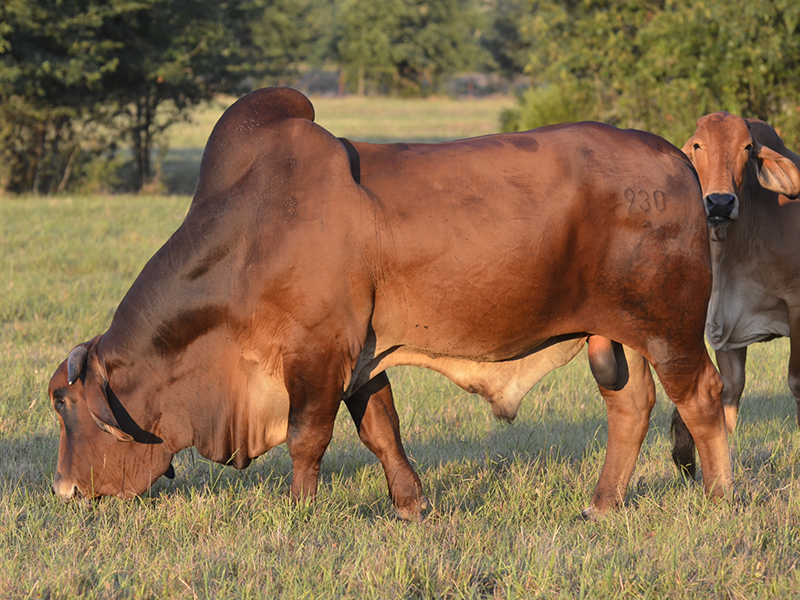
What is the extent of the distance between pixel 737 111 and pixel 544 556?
→ 33.6ft

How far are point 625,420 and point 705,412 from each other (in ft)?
1.15

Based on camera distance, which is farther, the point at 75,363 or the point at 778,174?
the point at 778,174

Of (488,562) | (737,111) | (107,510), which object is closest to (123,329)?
(107,510)

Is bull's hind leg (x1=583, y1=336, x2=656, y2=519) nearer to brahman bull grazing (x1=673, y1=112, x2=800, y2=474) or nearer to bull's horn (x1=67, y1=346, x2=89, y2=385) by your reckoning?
brahman bull grazing (x1=673, y1=112, x2=800, y2=474)

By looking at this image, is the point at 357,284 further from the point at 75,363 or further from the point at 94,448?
the point at 94,448

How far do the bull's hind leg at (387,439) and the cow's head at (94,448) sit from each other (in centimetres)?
83

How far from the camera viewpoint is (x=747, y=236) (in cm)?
496

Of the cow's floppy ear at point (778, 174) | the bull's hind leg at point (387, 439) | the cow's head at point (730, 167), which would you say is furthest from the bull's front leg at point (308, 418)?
the cow's floppy ear at point (778, 174)

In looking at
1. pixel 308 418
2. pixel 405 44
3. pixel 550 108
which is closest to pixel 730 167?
pixel 308 418

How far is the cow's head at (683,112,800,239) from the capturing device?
4570 mm

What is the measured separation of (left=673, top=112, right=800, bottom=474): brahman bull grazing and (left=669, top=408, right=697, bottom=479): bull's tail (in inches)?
29.0

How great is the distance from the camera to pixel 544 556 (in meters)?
3.26

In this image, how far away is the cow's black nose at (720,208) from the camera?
456cm

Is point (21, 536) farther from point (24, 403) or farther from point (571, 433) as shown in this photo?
point (571, 433)
